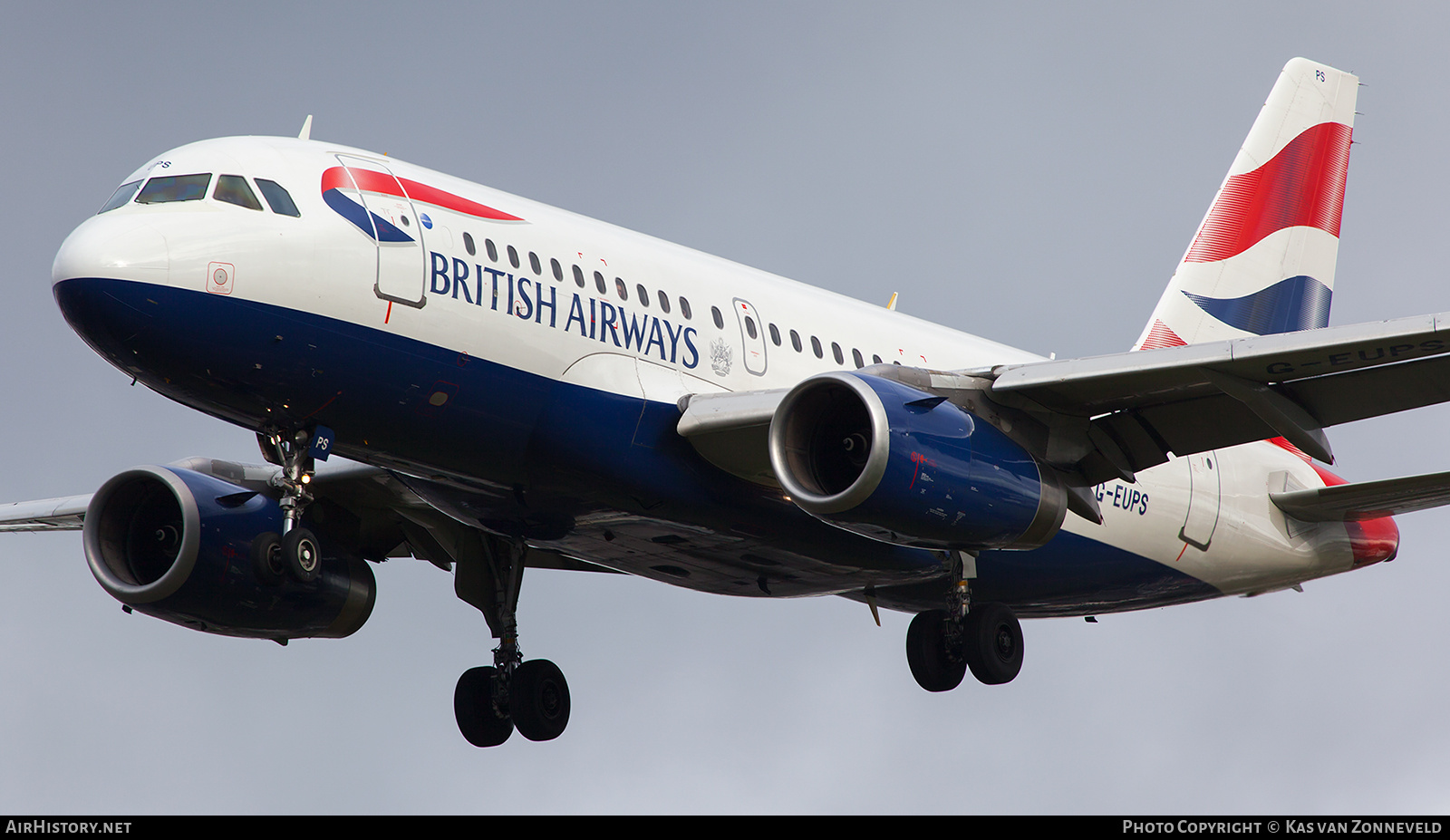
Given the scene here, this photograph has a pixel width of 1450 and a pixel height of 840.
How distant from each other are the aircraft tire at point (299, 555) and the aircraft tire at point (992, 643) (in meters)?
9.57

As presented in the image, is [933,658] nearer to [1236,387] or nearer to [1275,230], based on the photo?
[1236,387]

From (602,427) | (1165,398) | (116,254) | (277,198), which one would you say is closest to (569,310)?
(602,427)

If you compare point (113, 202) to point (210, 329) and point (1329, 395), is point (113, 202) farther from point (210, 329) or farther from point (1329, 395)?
point (1329, 395)

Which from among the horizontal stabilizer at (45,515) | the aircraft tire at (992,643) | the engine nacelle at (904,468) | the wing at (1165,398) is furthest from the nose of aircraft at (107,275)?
the aircraft tire at (992,643)

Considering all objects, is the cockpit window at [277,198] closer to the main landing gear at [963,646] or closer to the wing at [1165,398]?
the wing at [1165,398]

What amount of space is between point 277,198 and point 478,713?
9.11m

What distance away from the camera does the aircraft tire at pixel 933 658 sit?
78.3 feet

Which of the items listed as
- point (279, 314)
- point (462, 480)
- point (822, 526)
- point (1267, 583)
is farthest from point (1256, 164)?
point (279, 314)

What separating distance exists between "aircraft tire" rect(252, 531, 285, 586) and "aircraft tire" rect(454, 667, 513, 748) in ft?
22.0

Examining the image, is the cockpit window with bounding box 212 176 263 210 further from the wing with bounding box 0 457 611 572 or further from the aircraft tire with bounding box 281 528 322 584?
the wing with bounding box 0 457 611 572

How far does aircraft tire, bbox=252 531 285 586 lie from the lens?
18.0 meters

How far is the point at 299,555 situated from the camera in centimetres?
1803

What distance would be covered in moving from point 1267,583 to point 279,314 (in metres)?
16.5

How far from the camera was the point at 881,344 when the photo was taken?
23.9 metres
